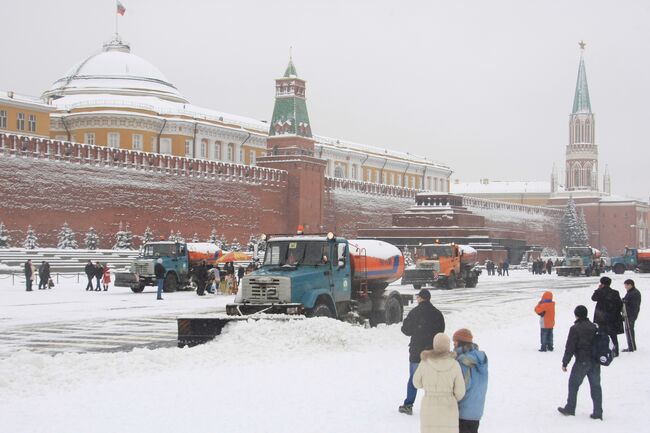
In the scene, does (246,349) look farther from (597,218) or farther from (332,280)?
(597,218)

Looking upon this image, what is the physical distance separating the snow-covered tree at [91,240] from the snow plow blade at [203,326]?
96.7 ft

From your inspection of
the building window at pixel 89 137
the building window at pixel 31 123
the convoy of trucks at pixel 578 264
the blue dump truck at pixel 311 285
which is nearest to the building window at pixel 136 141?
the building window at pixel 89 137

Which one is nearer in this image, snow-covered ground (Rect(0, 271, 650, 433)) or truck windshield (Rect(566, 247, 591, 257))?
snow-covered ground (Rect(0, 271, 650, 433))

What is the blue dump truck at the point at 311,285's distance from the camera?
44.4 feet

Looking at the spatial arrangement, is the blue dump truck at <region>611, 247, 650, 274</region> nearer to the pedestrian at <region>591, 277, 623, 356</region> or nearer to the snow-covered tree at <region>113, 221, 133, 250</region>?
the snow-covered tree at <region>113, 221, 133, 250</region>

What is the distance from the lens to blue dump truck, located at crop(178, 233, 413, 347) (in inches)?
533

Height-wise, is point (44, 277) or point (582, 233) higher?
point (582, 233)

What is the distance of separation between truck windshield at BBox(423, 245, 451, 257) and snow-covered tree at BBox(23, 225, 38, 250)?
55.0 ft

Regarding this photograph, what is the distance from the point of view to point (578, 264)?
4522 cm

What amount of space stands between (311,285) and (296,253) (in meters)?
0.69

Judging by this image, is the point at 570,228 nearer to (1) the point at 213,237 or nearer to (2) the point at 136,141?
(2) the point at 136,141

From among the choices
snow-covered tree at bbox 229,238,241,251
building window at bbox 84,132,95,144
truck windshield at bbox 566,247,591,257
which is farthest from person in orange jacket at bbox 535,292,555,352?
building window at bbox 84,132,95,144

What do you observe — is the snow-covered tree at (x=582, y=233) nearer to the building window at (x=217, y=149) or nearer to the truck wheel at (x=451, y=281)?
the building window at (x=217, y=149)

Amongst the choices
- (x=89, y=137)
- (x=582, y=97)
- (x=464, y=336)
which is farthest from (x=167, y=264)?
(x=582, y=97)
